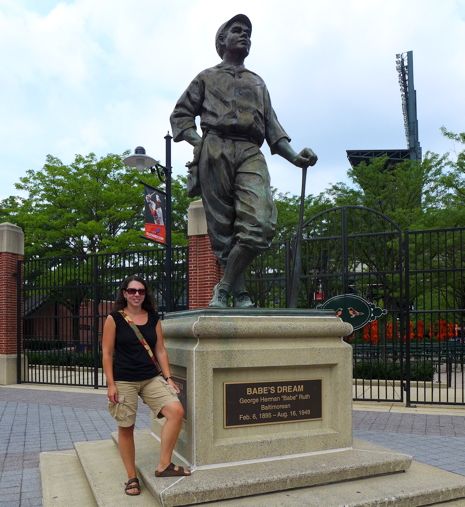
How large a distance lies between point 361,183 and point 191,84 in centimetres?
2098

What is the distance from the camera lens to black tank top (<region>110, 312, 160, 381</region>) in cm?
393

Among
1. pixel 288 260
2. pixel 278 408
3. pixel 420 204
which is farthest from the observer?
pixel 420 204

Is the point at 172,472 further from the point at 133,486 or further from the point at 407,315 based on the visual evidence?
the point at 407,315

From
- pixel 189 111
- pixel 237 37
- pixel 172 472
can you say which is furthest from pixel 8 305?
pixel 172 472

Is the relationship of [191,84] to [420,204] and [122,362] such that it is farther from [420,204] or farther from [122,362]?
[420,204]

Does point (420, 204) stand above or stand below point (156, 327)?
above

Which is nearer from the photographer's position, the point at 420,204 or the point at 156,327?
the point at 156,327

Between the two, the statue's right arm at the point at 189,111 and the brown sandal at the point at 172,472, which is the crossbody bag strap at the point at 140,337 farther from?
the statue's right arm at the point at 189,111

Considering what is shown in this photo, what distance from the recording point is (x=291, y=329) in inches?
176

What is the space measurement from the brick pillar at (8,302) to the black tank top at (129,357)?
11.5 meters

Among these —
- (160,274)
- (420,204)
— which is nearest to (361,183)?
(420,204)

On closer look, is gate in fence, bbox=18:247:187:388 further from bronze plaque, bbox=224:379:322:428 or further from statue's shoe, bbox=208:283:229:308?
bronze plaque, bbox=224:379:322:428

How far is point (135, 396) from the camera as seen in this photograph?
396cm

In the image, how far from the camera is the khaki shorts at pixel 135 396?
390 centimetres
